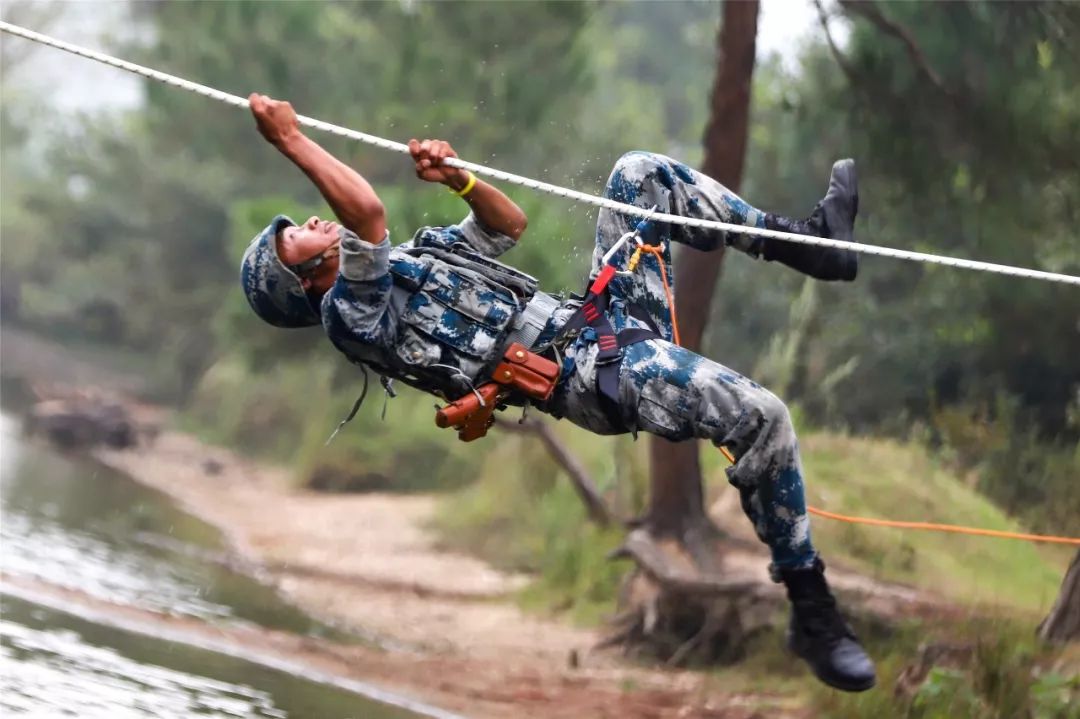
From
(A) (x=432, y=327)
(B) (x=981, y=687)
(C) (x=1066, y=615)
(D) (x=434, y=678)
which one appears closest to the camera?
(A) (x=432, y=327)

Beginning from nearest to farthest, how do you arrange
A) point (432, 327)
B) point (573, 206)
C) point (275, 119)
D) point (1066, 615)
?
point (275, 119) < point (432, 327) < point (1066, 615) < point (573, 206)

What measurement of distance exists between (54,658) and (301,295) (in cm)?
293

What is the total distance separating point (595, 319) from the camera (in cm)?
418

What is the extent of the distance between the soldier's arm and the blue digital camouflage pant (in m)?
0.28

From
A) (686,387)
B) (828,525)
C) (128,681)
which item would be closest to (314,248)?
(686,387)

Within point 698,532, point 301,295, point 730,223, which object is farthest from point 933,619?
point 301,295

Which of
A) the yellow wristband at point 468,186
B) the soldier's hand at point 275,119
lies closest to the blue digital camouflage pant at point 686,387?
the yellow wristband at point 468,186

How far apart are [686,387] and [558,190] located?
0.67 metres

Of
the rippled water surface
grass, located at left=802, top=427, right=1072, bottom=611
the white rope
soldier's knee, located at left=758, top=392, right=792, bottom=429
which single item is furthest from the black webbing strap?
grass, located at left=802, top=427, right=1072, bottom=611

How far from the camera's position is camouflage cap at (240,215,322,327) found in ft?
13.6

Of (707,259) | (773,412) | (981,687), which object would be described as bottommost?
(981,687)

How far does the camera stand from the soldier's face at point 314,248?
13.6ft

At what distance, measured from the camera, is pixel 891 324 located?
1367 cm

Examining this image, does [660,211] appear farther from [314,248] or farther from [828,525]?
[828,525]
